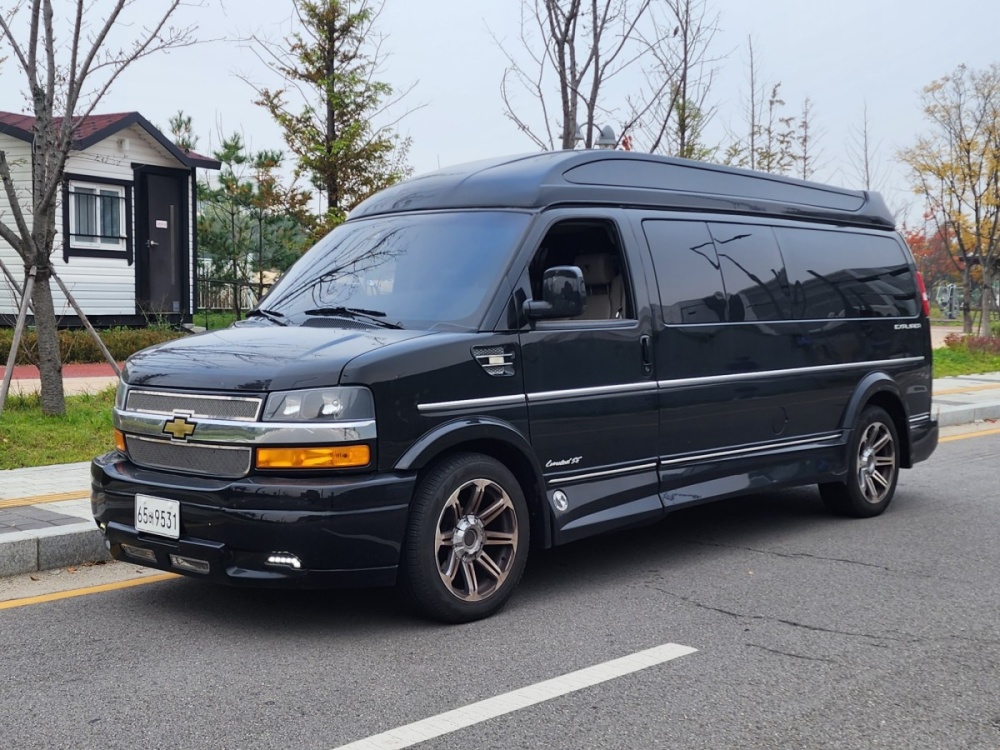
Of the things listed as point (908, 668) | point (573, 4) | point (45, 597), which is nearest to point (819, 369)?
point (908, 668)

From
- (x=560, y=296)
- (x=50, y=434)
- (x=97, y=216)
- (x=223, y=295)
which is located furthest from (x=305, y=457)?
(x=223, y=295)

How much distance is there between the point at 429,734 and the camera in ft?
12.5

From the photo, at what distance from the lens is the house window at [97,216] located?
845 inches

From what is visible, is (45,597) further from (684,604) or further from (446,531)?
(684,604)

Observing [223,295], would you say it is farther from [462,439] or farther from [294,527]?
[294,527]

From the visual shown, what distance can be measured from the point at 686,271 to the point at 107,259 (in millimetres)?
17692

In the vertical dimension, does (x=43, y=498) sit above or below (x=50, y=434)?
below

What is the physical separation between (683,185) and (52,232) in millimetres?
6418

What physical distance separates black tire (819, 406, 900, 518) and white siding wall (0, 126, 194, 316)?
16.1 m

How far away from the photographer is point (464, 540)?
517 cm

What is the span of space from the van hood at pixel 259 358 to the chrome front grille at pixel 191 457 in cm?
26

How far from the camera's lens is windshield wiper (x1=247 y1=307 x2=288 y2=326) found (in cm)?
583

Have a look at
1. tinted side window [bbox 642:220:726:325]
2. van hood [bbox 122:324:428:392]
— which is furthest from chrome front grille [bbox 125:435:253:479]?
tinted side window [bbox 642:220:726:325]

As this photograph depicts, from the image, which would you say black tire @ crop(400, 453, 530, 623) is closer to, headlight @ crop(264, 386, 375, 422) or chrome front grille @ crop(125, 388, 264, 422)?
headlight @ crop(264, 386, 375, 422)
